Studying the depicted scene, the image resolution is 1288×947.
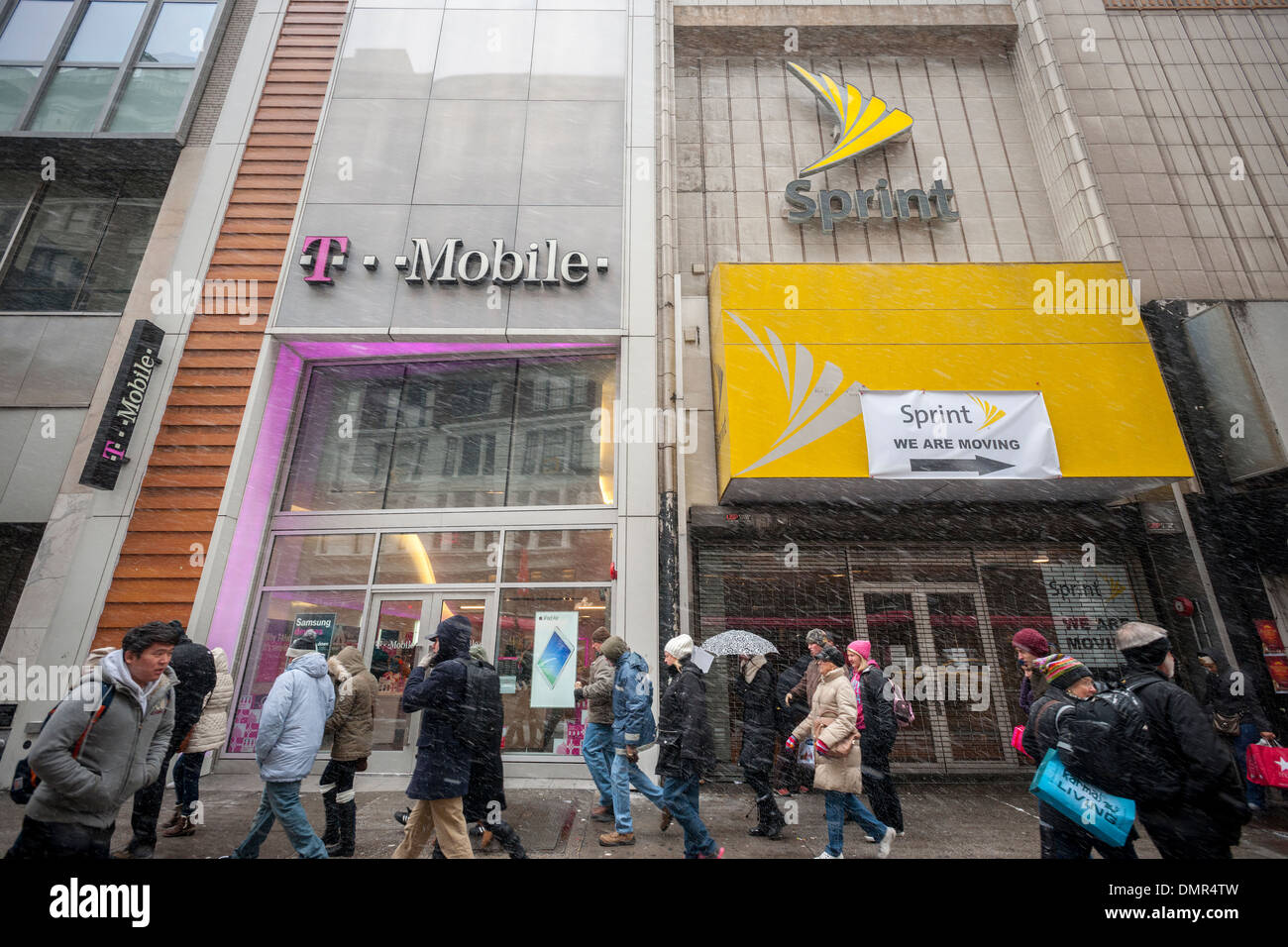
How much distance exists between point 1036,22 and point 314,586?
17.1m

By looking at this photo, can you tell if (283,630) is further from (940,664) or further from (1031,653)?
(940,664)

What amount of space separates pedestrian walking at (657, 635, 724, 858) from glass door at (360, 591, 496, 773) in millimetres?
4123

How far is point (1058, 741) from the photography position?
3225 mm

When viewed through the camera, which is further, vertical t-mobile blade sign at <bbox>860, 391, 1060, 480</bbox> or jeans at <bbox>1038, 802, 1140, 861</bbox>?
vertical t-mobile blade sign at <bbox>860, 391, 1060, 480</bbox>

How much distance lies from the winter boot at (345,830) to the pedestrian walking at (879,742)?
4668mm

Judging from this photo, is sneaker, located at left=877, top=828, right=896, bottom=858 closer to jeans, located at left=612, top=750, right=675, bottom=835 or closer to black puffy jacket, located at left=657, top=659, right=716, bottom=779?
black puffy jacket, located at left=657, top=659, right=716, bottom=779

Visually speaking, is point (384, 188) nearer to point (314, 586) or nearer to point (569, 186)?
point (569, 186)

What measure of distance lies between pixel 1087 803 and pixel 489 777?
397cm

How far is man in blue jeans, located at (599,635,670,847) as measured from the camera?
5.16m

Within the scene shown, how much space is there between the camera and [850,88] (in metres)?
11.1

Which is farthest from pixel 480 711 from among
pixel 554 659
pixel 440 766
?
pixel 554 659

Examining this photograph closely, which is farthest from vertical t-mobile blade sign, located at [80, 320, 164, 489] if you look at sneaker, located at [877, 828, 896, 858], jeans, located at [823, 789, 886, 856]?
sneaker, located at [877, 828, 896, 858]
